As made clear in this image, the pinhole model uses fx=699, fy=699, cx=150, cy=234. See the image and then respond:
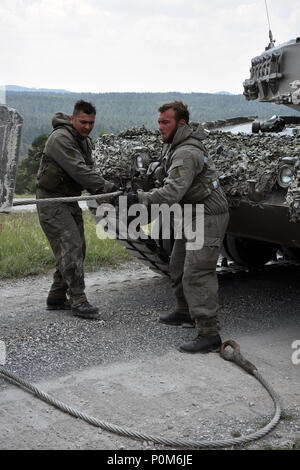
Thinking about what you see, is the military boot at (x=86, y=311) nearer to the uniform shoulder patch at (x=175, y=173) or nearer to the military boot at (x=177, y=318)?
the military boot at (x=177, y=318)

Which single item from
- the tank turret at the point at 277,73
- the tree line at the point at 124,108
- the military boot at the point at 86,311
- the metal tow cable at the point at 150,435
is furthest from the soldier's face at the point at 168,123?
the tree line at the point at 124,108

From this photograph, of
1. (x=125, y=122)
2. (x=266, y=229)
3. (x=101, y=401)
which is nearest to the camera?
(x=101, y=401)

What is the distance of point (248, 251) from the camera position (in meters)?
7.22

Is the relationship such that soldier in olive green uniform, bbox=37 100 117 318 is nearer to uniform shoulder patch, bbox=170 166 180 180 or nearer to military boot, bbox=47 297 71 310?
military boot, bbox=47 297 71 310

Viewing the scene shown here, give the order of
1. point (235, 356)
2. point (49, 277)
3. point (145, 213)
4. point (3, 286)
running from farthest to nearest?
point (49, 277) → point (3, 286) → point (145, 213) → point (235, 356)

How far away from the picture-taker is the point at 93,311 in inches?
219

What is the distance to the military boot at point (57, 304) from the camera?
19.3 ft

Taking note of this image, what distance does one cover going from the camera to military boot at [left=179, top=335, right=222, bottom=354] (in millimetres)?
4746

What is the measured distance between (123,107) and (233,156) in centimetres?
8351

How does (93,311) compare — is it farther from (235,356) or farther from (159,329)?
(235,356)

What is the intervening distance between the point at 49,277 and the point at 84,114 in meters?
2.47

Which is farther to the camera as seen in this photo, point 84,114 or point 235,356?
point 84,114

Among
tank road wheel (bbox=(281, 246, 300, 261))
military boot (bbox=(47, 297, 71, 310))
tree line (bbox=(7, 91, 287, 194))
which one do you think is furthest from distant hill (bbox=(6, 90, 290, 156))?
military boot (bbox=(47, 297, 71, 310))

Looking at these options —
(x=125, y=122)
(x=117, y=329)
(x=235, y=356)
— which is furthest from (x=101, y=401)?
(x=125, y=122)
